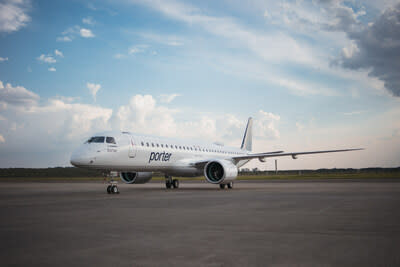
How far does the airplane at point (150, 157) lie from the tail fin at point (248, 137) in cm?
761

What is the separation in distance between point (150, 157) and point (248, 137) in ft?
63.6

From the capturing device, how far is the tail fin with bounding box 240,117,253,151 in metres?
38.9

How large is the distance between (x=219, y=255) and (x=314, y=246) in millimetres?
1554

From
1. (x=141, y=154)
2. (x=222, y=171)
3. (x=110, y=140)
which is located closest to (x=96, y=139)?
(x=110, y=140)

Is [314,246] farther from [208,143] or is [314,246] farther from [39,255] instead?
[208,143]

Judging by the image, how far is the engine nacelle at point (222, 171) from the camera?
23.0 metres

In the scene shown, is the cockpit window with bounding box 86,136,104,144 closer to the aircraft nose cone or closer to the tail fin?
the aircraft nose cone

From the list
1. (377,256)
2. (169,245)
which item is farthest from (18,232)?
(377,256)

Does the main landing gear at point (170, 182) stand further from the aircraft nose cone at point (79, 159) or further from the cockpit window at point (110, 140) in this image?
the aircraft nose cone at point (79, 159)

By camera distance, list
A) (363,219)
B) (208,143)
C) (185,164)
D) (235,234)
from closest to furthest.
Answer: (235,234), (363,219), (185,164), (208,143)

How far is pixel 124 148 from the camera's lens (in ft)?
65.4

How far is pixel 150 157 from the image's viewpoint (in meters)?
22.1

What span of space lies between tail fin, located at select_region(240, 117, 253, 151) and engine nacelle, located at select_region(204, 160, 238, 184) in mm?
13999

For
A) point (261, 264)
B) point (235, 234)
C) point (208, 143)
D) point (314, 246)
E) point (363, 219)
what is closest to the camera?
point (261, 264)
